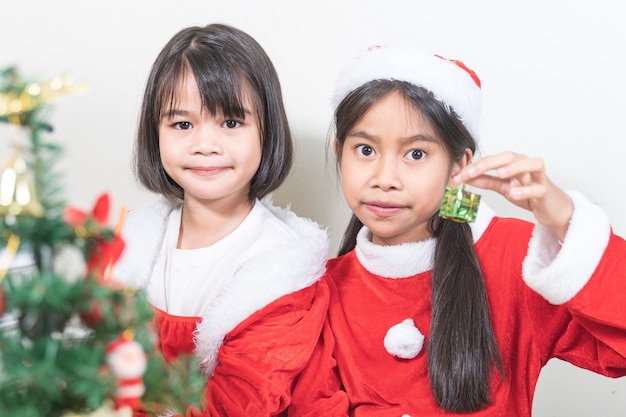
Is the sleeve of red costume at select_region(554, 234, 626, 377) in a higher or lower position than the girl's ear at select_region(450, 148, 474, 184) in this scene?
lower

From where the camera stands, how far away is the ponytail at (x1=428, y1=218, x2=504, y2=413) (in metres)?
1.12

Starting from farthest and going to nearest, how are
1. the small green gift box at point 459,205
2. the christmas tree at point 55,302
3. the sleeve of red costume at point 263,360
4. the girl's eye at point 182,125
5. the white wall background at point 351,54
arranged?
the white wall background at point 351,54, the girl's eye at point 182,125, the sleeve of red costume at point 263,360, the small green gift box at point 459,205, the christmas tree at point 55,302

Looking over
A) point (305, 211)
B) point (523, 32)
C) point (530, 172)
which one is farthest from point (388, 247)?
point (523, 32)

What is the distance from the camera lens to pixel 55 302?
563mm

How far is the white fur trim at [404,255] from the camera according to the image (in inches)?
46.4

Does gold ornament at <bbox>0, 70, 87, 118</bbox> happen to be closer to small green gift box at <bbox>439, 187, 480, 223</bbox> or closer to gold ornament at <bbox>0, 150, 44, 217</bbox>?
gold ornament at <bbox>0, 150, 44, 217</bbox>

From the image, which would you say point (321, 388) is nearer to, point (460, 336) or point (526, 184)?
point (460, 336)

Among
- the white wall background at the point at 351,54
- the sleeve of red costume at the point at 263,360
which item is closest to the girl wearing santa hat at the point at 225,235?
the sleeve of red costume at the point at 263,360

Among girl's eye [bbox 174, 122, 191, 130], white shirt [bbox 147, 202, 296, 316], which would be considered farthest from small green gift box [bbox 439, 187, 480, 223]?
girl's eye [bbox 174, 122, 191, 130]

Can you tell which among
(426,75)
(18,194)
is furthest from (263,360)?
(18,194)

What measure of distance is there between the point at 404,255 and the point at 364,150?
0.59ft

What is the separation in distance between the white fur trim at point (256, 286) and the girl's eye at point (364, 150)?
6.5 inches

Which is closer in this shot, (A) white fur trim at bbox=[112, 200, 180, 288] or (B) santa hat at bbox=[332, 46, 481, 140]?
(B) santa hat at bbox=[332, 46, 481, 140]

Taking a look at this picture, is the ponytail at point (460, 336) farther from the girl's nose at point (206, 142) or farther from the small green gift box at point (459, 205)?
the girl's nose at point (206, 142)
